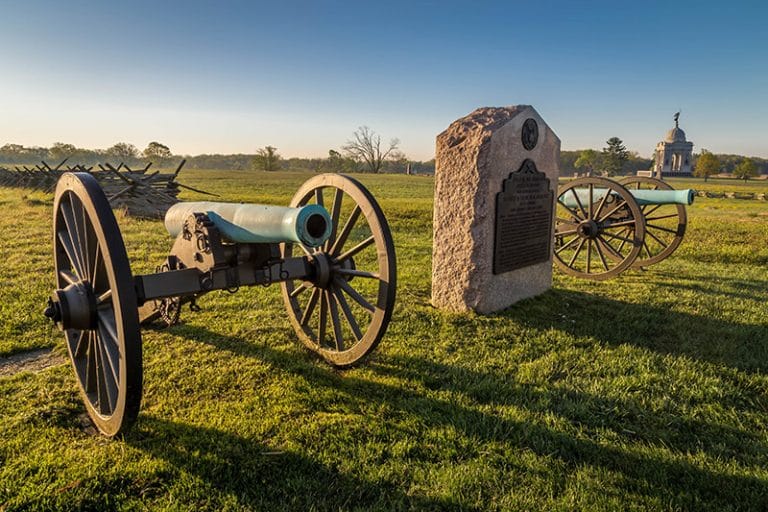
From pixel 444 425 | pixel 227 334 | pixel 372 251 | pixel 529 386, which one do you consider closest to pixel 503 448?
pixel 444 425

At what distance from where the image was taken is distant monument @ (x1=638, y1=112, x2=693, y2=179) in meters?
74.8

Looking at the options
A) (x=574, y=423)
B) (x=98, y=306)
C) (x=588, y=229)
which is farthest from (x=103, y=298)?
(x=588, y=229)

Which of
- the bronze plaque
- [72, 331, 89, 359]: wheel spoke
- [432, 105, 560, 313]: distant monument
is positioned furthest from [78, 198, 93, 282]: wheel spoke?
the bronze plaque

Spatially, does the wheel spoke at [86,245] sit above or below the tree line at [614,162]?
below

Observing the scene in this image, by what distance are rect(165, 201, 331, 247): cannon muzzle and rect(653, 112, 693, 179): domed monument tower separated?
8531 centimetres

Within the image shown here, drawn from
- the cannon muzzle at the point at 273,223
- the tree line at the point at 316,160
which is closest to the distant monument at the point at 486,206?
the cannon muzzle at the point at 273,223

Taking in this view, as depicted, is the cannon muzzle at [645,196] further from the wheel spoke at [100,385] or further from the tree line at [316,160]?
the tree line at [316,160]

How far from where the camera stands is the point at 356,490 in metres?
2.42

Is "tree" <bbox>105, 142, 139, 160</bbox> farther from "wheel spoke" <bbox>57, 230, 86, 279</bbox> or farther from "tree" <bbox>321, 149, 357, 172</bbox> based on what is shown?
"wheel spoke" <bbox>57, 230, 86, 279</bbox>

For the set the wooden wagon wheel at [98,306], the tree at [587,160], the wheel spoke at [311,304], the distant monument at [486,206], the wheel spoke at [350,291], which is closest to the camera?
the wooden wagon wheel at [98,306]

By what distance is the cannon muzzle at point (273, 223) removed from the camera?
8.78ft

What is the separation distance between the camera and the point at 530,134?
5578 millimetres

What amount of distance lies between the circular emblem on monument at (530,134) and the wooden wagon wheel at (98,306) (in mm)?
4481

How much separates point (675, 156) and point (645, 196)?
81.6 meters
